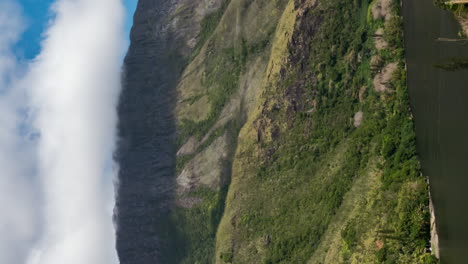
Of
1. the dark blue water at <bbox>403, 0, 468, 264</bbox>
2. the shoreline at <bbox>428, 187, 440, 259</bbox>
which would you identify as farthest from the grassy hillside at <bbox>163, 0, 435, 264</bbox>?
the dark blue water at <bbox>403, 0, 468, 264</bbox>

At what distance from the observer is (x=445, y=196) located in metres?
66.8

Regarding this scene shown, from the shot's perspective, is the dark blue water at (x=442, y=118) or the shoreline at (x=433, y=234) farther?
the shoreline at (x=433, y=234)

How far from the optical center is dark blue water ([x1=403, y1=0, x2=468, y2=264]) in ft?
210

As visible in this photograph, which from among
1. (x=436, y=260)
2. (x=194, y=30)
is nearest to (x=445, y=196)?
(x=436, y=260)

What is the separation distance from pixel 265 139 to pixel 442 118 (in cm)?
4990

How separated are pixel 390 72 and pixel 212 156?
5997 cm

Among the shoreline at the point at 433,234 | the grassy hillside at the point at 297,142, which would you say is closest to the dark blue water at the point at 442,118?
the shoreline at the point at 433,234

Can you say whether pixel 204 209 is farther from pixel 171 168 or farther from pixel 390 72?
pixel 390 72

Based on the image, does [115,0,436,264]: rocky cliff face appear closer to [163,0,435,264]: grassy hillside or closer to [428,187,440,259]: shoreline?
[163,0,435,264]: grassy hillside

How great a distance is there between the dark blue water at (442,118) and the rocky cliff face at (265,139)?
3.00m

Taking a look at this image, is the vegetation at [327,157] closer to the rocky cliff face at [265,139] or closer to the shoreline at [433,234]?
the rocky cliff face at [265,139]

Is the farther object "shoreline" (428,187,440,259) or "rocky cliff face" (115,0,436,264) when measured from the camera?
"rocky cliff face" (115,0,436,264)

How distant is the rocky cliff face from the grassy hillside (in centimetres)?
28

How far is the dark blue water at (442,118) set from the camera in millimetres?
63938
